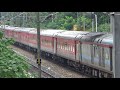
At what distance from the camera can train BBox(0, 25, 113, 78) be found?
506 inches

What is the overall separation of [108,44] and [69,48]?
6597mm

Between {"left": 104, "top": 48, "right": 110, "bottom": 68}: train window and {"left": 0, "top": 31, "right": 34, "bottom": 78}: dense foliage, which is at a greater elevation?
{"left": 0, "top": 31, "right": 34, "bottom": 78}: dense foliage

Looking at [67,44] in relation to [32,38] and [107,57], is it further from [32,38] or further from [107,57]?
[32,38]

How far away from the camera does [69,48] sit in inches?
744

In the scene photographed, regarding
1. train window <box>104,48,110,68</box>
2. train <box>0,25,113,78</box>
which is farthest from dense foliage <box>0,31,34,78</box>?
train window <box>104,48,110,68</box>

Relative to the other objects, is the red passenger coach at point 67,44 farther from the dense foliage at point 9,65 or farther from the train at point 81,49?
the dense foliage at point 9,65

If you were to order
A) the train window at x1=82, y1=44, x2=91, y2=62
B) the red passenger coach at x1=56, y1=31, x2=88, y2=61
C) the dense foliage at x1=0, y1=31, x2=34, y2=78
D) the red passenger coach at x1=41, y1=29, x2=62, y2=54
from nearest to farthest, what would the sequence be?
the dense foliage at x1=0, y1=31, x2=34, y2=78, the train window at x1=82, y1=44, x2=91, y2=62, the red passenger coach at x1=56, y1=31, x2=88, y2=61, the red passenger coach at x1=41, y1=29, x2=62, y2=54

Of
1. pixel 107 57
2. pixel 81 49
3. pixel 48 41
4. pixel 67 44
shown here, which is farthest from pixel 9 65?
pixel 48 41

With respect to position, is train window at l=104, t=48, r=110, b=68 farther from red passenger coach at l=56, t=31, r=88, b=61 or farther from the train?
red passenger coach at l=56, t=31, r=88, b=61

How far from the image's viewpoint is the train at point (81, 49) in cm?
1286

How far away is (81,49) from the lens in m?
16.8
